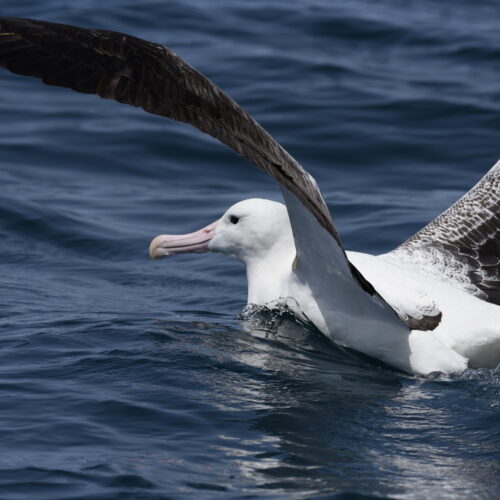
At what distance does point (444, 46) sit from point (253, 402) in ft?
43.1

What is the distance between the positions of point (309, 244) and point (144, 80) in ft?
5.59

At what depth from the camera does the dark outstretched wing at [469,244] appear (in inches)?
368

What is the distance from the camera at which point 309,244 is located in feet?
25.3

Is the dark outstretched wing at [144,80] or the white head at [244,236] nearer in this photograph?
the dark outstretched wing at [144,80]

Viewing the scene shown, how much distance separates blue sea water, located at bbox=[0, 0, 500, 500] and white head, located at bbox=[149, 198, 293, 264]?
23.7 inches

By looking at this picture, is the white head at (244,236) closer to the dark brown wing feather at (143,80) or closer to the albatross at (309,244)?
the albatross at (309,244)

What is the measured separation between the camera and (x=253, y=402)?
279 inches

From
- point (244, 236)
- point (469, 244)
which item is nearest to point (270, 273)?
point (244, 236)

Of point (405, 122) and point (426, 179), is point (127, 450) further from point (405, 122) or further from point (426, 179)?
point (405, 122)

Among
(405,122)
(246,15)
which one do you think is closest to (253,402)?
(405,122)

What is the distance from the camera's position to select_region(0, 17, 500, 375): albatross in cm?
670

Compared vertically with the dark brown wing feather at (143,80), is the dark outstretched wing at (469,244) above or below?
below

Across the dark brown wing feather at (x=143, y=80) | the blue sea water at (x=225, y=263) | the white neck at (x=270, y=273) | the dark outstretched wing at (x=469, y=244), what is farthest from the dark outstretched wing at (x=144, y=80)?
the dark outstretched wing at (x=469, y=244)

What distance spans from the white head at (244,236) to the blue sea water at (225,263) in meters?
0.60
